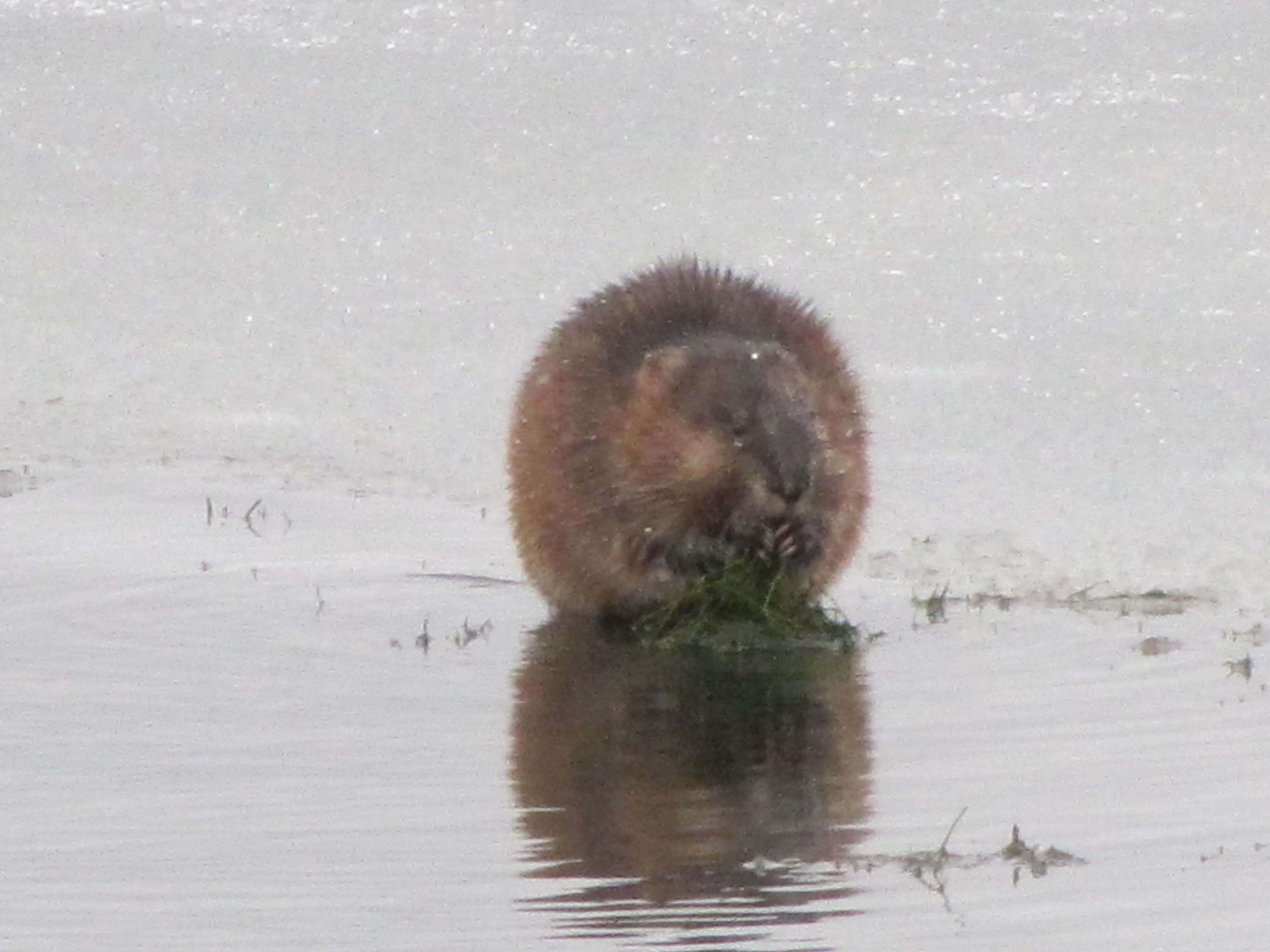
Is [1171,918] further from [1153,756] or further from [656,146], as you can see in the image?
[656,146]

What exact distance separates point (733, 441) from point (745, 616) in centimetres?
49

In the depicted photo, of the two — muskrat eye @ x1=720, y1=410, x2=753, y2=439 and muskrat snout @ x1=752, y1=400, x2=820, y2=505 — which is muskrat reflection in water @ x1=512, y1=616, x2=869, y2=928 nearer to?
muskrat snout @ x1=752, y1=400, x2=820, y2=505

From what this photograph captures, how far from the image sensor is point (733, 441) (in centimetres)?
713

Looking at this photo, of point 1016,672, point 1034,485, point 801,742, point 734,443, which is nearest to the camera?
point 801,742

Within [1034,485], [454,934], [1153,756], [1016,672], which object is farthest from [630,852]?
[1034,485]

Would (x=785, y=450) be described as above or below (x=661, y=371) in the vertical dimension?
below

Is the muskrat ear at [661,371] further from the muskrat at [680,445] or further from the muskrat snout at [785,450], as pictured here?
the muskrat snout at [785,450]

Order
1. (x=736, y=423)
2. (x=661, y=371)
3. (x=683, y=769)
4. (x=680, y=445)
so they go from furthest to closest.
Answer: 1. (x=661, y=371)
2. (x=680, y=445)
3. (x=736, y=423)
4. (x=683, y=769)

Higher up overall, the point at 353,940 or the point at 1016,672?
the point at 1016,672

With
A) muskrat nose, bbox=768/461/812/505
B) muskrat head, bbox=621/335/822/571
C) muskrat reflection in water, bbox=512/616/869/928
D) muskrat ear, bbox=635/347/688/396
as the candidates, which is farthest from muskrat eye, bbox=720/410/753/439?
→ muskrat reflection in water, bbox=512/616/869/928

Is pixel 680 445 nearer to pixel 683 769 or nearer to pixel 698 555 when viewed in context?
pixel 698 555

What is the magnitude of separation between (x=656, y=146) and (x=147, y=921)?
6795 millimetres

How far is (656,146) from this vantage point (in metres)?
10.6

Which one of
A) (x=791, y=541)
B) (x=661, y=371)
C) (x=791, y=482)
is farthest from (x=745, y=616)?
(x=661, y=371)
